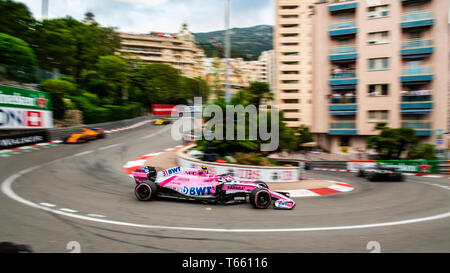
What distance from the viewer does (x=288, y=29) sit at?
5447 cm

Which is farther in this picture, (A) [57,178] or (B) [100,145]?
(B) [100,145]

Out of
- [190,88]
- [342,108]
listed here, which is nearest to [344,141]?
[342,108]

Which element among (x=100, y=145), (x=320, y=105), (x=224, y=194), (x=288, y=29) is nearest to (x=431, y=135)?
(x=320, y=105)

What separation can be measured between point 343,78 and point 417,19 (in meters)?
8.15

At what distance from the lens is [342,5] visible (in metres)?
28.2

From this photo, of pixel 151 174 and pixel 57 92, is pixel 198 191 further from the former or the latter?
pixel 57 92

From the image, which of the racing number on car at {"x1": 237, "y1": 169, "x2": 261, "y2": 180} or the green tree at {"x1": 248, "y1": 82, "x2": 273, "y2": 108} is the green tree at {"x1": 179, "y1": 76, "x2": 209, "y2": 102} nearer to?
the green tree at {"x1": 248, "y1": 82, "x2": 273, "y2": 108}

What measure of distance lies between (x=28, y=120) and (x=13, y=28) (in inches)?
760

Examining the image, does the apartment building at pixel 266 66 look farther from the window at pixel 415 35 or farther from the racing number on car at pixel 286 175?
the racing number on car at pixel 286 175

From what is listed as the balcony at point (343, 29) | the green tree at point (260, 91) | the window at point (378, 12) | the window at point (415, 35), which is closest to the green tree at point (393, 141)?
the window at point (415, 35)

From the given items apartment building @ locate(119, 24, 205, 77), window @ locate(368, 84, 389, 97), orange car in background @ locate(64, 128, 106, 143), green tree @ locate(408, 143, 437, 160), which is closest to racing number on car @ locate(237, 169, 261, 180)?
orange car in background @ locate(64, 128, 106, 143)

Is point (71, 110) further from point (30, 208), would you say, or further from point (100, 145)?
point (30, 208)

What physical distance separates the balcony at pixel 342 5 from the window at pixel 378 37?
353cm

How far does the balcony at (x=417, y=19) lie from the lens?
82.8 ft
